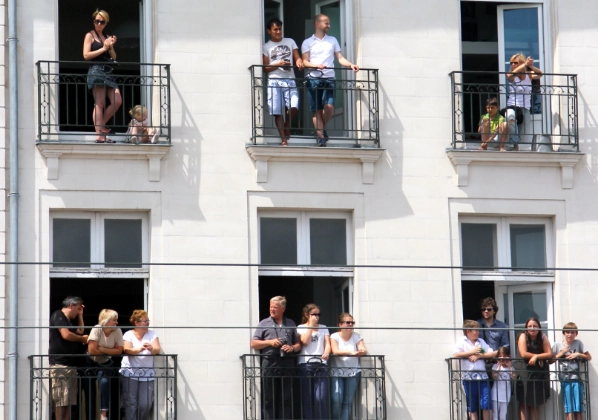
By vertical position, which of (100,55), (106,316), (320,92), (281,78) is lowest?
(106,316)

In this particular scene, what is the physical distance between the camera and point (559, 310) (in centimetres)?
2241

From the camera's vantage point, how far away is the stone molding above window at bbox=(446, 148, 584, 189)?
22.3 meters

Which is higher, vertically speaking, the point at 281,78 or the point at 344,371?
the point at 281,78

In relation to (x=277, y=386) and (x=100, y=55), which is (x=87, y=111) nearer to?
(x=100, y=55)

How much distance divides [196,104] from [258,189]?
4.53 ft

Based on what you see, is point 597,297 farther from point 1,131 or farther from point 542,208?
point 1,131

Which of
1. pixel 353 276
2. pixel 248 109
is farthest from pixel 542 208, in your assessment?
pixel 248 109

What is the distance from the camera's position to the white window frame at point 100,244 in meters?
21.5

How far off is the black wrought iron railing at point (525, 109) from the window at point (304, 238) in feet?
6.44

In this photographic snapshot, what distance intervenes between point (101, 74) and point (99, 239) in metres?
2.13

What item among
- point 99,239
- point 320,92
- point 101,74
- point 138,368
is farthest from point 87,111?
point 138,368

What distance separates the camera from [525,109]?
2289 cm

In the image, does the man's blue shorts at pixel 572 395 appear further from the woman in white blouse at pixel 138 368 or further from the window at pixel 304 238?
the woman in white blouse at pixel 138 368

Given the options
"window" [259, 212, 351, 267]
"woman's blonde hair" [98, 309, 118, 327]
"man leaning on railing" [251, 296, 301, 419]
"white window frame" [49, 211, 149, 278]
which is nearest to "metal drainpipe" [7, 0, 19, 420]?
"white window frame" [49, 211, 149, 278]
